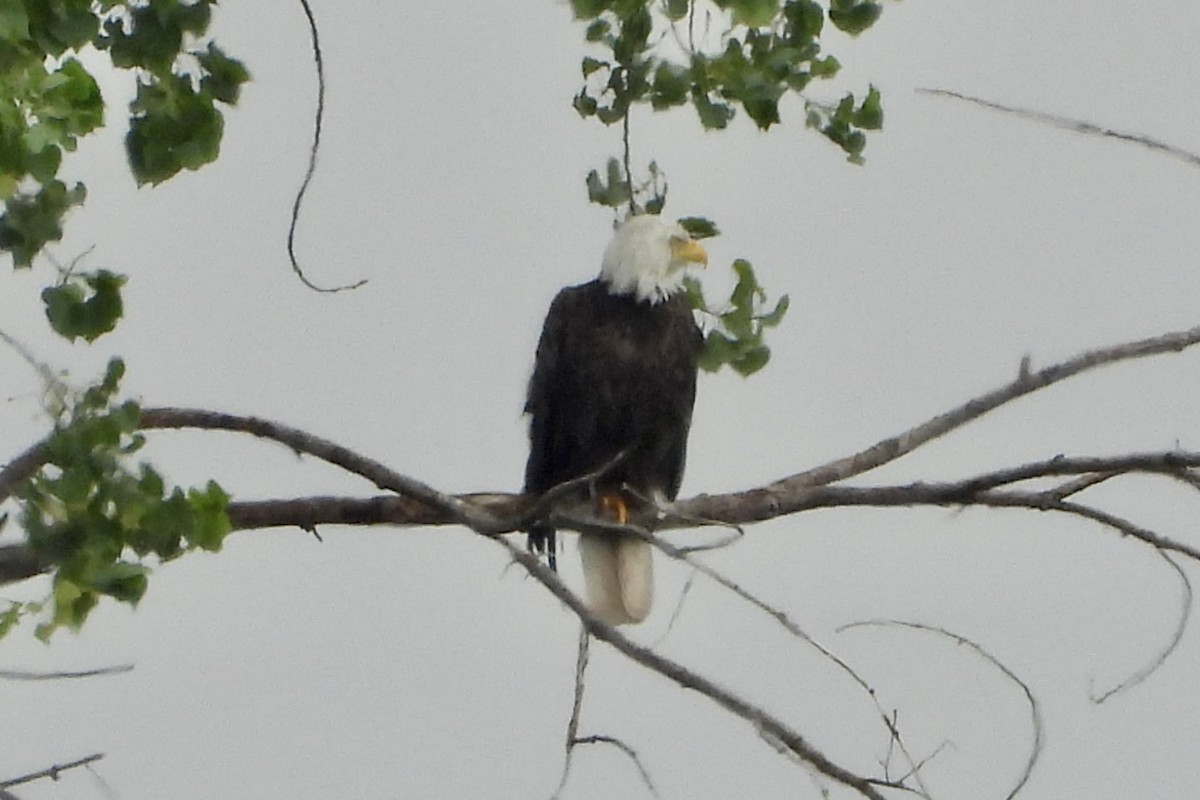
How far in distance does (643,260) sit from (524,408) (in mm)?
509

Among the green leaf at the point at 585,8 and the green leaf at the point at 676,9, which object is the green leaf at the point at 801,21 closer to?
the green leaf at the point at 676,9

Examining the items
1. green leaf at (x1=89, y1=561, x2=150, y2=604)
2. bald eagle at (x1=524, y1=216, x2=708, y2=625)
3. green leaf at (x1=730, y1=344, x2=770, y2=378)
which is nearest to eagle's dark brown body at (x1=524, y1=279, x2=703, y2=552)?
bald eagle at (x1=524, y1=216, x2=708, y2=625)

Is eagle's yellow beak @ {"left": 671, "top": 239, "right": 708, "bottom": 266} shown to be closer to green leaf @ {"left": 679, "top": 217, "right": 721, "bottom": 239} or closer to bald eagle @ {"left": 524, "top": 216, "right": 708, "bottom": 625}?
bald eagle @ {"left": 524, "top": 216, "right": 708, "bottom": 625}

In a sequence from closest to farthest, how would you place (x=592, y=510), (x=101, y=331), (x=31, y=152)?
1. (x=31, y=152)
2. (x=101, y=331)
3. (x=592, y=510)

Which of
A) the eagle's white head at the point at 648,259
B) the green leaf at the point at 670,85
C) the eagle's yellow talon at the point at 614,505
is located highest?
the eagle's white head at the point at 648,259

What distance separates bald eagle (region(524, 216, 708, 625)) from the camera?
5.03 metres

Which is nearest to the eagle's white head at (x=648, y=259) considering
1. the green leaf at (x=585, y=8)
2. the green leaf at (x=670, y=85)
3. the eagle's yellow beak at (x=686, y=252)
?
the eagle's yellow beak at (x=686, y=252)

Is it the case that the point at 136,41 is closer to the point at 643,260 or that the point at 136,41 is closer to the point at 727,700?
the point at 727,700

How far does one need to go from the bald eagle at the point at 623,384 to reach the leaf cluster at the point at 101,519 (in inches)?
90.6

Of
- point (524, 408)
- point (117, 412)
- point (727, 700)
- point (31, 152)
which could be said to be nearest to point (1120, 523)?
point (727, 700)

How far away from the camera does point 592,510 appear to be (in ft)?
16.5

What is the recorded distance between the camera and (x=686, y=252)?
524 centimetres

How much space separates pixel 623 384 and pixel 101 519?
2.46 meters

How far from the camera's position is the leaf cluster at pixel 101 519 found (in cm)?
264
